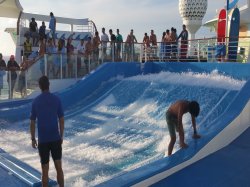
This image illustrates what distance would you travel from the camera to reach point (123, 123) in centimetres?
1003

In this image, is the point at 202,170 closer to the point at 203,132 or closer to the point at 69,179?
the point at 203,132

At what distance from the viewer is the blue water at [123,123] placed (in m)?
7.37

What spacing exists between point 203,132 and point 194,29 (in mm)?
34509

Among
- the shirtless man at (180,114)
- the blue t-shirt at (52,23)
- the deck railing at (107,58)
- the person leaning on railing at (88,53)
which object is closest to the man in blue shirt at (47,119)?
the shirtless man at (180,114)

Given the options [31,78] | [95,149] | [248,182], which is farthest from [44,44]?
[248,182]

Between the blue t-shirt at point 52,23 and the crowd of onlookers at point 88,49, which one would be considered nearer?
the crowd of onlookers at point 88,49

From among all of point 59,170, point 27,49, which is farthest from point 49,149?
point 27,49

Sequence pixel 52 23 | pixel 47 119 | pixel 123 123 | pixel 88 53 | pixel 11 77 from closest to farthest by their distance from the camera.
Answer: pixel 47 119 → pixel 123 123 → pixel 11 77 → pixel 88 53 → pixel 52 23

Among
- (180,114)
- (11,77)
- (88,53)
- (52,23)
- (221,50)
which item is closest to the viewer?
(180,114)

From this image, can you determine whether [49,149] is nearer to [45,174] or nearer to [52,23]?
[45,174]

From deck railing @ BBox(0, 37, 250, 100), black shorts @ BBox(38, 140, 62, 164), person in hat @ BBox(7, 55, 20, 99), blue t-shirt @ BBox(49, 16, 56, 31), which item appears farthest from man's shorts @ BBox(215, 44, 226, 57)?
blue t-shirt @ BBox(49, 16, 56, 31)

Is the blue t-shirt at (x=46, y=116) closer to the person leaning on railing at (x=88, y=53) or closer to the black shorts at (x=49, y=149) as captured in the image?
the black shorts at (x=49, y=149)

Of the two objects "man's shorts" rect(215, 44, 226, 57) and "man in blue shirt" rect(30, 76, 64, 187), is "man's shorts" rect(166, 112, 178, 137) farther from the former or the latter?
"man's shorts" rect(215, 44, 226, 57)

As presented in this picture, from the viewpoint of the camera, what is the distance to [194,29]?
3919cm
